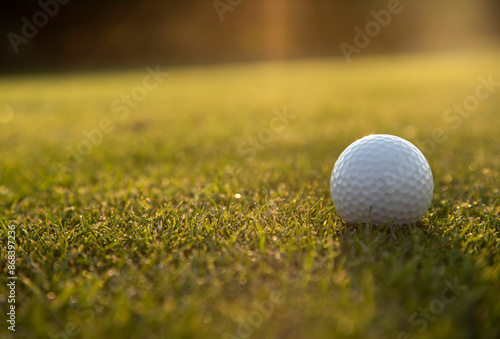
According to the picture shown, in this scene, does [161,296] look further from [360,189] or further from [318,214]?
[360,189]

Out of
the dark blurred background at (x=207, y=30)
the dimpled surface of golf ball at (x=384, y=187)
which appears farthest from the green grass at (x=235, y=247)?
the dark blurred background at (x=207, y=30)

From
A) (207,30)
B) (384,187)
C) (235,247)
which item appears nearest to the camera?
(235,247)

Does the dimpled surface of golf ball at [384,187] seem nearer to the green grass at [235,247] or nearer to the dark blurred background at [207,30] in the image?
the green grass at [235,247]

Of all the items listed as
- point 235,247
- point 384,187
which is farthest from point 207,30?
point 235,247

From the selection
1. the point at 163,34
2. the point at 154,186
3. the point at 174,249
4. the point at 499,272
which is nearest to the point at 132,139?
the point at 154,186

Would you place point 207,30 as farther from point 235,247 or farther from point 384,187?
point 235,247

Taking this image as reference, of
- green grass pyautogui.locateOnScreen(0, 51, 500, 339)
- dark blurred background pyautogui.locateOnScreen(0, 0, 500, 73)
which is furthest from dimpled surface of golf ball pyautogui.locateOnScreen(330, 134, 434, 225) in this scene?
dark blurred background pyautogui.locateOnScreen(0, 0, 500, 73)

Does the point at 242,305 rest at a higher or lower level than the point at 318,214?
higher
